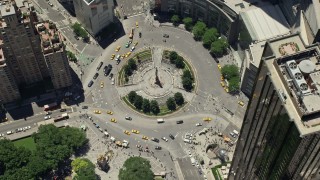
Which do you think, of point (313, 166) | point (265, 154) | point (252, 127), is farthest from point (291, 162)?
point (252, 127)

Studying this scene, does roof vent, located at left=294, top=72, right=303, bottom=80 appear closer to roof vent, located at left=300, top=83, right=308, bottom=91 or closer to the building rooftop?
the building rooftop

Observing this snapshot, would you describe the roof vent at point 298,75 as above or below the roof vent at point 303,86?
above

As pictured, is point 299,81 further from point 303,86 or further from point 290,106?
point 290,106

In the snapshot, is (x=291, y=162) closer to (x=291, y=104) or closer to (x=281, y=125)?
(x=281, y=125)

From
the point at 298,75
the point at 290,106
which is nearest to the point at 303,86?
the point at 298,75

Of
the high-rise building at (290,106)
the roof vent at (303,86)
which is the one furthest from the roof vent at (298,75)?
the roof vent at (303,86)

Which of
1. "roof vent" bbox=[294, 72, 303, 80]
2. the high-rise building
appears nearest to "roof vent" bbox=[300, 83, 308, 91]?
the high-rise building

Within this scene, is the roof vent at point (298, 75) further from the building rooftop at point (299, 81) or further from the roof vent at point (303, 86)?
the roof vent at point (303, 86)
